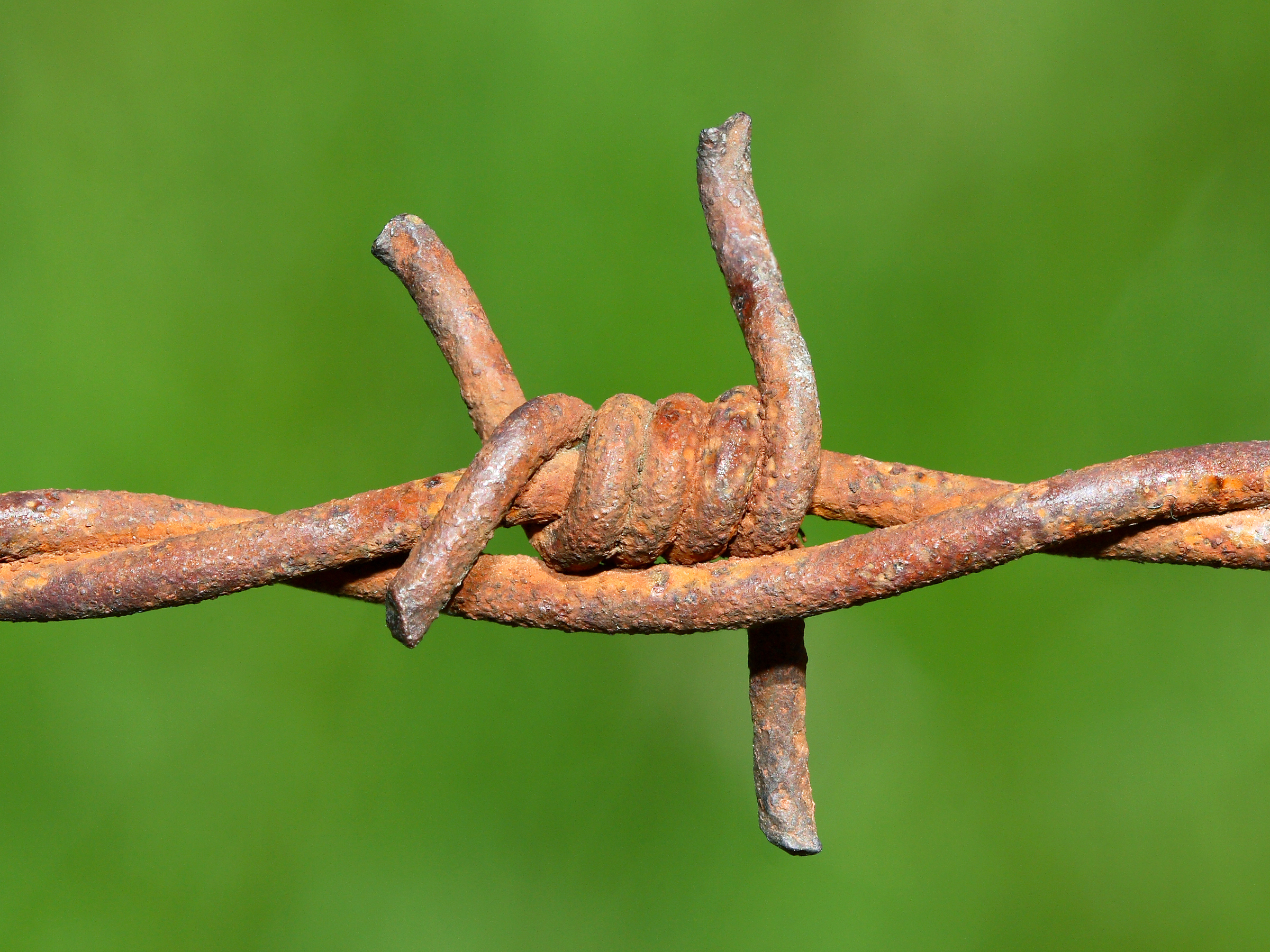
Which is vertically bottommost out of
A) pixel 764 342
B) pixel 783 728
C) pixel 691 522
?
pixel 783 728

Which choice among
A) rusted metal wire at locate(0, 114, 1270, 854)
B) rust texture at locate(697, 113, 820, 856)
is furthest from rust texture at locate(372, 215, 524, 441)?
rust texture at locate(697, 113, 820, 856)

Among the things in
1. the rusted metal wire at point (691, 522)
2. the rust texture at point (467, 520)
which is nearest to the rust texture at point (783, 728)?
the rusted metal wire at point (691, 522)

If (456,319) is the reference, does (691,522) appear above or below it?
below

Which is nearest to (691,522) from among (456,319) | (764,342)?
(764,342)

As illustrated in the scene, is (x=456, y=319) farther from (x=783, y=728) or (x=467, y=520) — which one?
(x=783, y=728)

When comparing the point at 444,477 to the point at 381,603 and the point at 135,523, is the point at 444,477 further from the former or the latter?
the point at 135,523

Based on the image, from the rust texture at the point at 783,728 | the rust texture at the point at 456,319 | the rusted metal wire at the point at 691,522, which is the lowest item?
the rust texture at the point at 783,728

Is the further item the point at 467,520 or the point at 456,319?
the point at 456,319

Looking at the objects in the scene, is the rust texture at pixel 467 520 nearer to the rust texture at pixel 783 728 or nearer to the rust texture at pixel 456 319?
the rust texture at pixel 456 319

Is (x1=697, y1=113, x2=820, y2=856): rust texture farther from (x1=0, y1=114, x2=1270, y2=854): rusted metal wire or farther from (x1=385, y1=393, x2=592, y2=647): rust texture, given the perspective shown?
(x1=385, y1=393, x2=592, y2=647): rust texture
